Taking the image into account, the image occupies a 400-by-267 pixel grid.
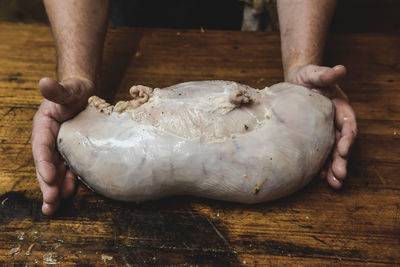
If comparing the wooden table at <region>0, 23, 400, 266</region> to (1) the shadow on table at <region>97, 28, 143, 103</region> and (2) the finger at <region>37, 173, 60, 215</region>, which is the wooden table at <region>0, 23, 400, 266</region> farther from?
(1) the shadow on table at <region>97, 28, 143, 103</region>

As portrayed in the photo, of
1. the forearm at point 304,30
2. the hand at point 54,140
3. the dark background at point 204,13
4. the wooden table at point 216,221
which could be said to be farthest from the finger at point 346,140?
the dark background at point 204,13

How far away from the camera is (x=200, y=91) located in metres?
1.29

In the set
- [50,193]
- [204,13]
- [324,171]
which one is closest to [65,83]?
[50,193]

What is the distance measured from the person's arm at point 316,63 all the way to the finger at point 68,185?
921mm

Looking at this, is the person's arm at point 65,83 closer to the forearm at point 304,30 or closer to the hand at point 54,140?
the hand at point 54,140

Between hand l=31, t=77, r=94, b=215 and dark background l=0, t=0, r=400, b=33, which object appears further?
dark background l=0, t=0, r=400, b=33

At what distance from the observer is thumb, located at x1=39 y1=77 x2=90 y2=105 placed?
1.13 metres

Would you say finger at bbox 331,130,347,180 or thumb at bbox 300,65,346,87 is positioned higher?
thumb at bbox 300,65,346,87

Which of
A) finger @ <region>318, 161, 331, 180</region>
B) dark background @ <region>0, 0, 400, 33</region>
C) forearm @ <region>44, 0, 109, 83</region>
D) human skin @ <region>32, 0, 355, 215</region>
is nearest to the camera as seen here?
human skin @ <region>32, 0, 355, 215</region>

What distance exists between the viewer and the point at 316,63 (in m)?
1.55

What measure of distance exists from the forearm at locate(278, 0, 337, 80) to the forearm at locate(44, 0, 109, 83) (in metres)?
Result: 0.85

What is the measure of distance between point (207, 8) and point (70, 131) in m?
1.50

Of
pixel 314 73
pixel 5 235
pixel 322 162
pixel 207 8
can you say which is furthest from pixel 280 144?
pixel 207 8

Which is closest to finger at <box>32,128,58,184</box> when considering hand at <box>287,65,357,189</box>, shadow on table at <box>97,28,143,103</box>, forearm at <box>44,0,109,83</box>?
forearm at <box>44,0,109,83</box>
